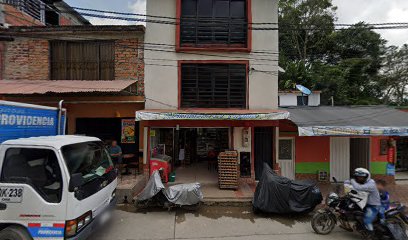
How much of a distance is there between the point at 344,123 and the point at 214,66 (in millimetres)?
5331

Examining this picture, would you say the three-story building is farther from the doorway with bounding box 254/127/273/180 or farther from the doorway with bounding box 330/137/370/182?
the doorway with bounding box 330/137/370/182

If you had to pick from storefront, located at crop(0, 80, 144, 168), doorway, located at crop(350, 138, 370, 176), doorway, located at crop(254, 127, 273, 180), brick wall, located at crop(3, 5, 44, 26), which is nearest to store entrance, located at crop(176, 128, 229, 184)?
doorway, located at crop(254, 127, 273, 180)

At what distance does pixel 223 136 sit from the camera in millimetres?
11078

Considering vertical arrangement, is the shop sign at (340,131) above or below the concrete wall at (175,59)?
below

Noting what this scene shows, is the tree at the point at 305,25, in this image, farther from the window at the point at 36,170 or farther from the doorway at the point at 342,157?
the window at the point at 36,170

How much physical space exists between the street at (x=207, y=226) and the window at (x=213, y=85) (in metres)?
4.30

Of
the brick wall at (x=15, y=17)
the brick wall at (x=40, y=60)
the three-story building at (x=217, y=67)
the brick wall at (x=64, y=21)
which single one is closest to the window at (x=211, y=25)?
the three-story building at (x=217, y=67)

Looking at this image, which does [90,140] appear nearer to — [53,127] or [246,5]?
[53,127]

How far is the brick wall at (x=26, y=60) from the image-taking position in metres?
9.73

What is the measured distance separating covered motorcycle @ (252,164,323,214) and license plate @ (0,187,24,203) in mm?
5531

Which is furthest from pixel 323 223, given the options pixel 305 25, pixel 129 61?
pixel 305 25

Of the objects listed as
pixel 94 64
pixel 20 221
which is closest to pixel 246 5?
pixel 94 64

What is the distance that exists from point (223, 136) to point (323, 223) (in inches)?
236

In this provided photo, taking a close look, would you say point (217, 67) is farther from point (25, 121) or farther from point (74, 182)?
point (74, 182)
